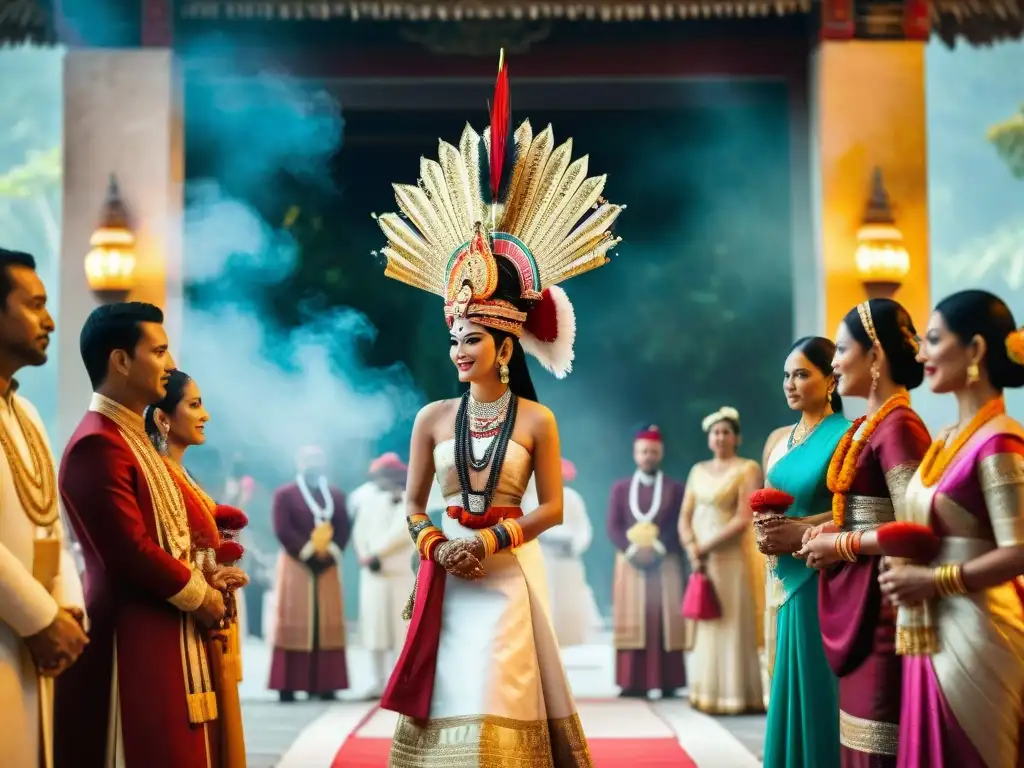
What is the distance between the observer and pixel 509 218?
4602 mm

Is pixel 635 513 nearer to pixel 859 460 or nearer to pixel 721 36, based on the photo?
pixel 721 36

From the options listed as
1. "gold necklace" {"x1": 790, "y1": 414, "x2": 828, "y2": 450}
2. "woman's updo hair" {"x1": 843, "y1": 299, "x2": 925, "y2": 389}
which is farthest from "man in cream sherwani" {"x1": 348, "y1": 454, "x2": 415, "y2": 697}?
"woman's updo hair" {"x1": 843, "y1": 299, "x2": 925, "y2": 389}

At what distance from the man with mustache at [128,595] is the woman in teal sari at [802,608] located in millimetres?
1786

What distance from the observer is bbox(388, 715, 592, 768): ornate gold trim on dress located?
4090mm

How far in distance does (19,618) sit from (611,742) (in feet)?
14.0

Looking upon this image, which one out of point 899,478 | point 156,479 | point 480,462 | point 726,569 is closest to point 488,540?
point 480,462

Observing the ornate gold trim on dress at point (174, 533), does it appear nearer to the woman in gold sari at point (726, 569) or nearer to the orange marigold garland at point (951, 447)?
the orange marigold garland at point (951, 447)

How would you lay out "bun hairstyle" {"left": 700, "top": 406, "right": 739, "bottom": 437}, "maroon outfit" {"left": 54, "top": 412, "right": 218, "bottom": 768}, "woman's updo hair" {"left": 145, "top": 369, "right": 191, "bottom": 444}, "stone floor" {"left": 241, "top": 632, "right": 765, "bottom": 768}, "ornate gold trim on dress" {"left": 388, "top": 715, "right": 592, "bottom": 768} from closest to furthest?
"maroon outfit" {"left": 54, "top": 412, "right": 218, "bottom": 768} → "ornate gold trim on dress" {"left": 388, "top": 715, "right": 592, "bottom": 768} → "woman's updo hair" {"left": 145, "top": 369, "right": 191, "bottom": 444} → "stone floor" {"left": 241, "top": 632, "right": 765, "bottom": 768} → "bun hairstyle" {"left": 700, "top": 406, "right": 739, "bottom": 437}

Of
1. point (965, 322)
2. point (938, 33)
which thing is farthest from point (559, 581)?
point (965, 322)

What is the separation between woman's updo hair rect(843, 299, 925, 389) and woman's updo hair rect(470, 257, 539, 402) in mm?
1130

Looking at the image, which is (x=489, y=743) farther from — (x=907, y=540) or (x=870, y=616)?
(x=907, y=540)

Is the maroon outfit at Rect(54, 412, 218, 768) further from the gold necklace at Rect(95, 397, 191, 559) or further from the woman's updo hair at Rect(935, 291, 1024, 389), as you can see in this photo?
the woman's updo hair at Rect(935, 291, 1024, 389)

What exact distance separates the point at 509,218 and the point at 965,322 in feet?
5.58

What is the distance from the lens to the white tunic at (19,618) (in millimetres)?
3132
